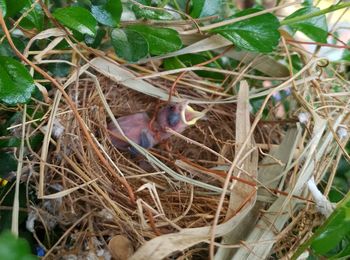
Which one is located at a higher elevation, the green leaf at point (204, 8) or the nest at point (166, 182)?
the green leaf at point (204, 8)

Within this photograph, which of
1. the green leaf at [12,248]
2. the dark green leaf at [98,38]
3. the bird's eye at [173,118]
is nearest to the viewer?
the green leaf at [12,248]

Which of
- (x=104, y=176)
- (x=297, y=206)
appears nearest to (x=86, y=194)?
(x=104, y=176)

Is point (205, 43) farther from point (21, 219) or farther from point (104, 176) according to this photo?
point (21, 219)

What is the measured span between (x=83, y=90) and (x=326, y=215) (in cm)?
41

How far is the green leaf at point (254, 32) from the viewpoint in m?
0.75

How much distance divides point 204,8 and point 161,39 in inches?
4.0

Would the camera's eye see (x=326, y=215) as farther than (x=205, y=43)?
No

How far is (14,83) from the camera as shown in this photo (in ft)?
1.99

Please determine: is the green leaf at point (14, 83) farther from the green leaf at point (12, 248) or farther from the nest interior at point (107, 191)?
the green leaf at point (12, 248)

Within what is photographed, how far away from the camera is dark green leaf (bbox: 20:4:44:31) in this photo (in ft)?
2.18

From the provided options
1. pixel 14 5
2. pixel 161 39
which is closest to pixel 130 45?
pixel 161 39

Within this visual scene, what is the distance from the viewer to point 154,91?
0.82 meters

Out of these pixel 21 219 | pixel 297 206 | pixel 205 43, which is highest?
pixel 205 43

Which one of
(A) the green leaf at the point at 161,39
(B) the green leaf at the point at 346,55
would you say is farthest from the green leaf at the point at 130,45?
(B) the green leaf at the point at 346,55
